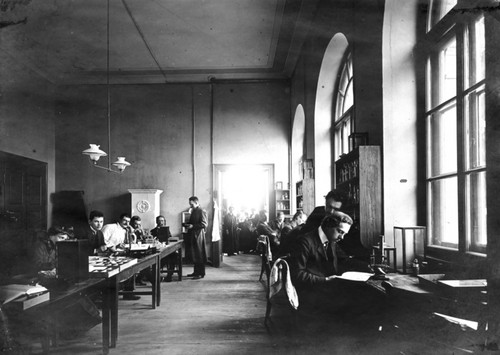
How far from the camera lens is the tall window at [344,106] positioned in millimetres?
6602

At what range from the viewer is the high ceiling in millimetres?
7367

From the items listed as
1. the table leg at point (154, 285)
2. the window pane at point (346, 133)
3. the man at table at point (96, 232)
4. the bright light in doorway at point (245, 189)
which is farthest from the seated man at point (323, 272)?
the bright light in doorway at point (245, 189)

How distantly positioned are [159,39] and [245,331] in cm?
653

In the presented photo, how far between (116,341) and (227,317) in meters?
1.41

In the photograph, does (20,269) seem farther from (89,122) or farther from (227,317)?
(89,122)

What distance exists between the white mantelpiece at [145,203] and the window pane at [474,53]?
8.99 m

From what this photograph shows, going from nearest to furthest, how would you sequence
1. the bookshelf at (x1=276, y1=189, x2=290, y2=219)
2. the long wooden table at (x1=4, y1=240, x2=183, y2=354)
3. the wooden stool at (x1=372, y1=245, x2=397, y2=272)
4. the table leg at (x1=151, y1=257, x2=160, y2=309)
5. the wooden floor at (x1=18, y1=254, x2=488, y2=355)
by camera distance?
the wooden floor at (x1=18, y1=254, x2=488, y2=355) < the long wooden table at (x1=4, y1=240, x2=183, y2=354) < the wooden stool at (x1=372, y1=245, x2=397, y2=272) < the table leg at (x1=151, y1=257, x2=160, y2=309) < the bookshelf at (x1=276, y1=189, x2=290, y2=219)

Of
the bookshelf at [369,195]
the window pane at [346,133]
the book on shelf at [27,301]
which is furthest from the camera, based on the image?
the window pane at [346,133]

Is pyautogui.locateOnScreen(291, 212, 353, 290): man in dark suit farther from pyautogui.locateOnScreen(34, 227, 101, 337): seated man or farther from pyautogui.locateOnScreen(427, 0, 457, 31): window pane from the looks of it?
pyautogui.locateOnScreen(427, 0, 457, 31): window pane

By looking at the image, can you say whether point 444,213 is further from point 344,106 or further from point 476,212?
point 344,106

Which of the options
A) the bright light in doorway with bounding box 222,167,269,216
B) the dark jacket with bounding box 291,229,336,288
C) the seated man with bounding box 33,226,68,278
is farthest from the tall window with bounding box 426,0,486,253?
the bright light in doorway with bounding box 222,167,269,216

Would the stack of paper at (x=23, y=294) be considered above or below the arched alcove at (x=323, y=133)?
below

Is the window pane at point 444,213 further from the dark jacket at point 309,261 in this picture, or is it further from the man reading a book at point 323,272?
the dark jacket at point 309,261

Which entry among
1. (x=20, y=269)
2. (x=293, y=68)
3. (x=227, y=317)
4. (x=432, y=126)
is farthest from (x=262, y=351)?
(x=293, y=68)
